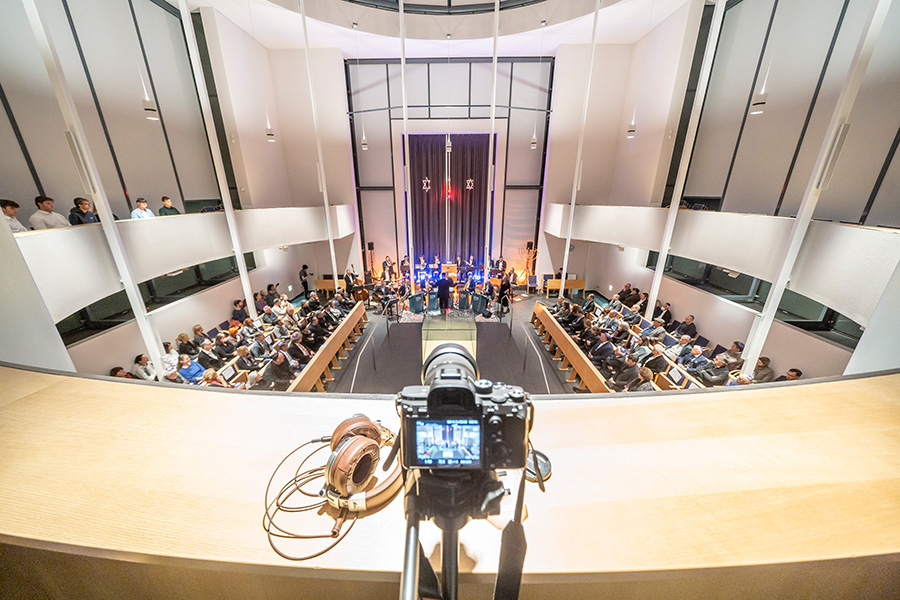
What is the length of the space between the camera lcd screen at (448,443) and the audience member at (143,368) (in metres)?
6.34

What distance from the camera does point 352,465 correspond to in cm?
107

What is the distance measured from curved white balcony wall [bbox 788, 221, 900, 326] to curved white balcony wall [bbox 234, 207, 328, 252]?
962 centimetres

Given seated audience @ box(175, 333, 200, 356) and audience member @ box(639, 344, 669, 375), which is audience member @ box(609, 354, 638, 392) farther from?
seated audience @ box(175, 333, 200, 356)

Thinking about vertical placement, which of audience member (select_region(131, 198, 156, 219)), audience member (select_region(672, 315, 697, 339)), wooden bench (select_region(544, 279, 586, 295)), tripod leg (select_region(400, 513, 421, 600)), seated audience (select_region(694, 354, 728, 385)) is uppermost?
audience member (select_region(131, 198, 156, 219))

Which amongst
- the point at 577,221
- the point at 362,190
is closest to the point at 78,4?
the point at 362,190

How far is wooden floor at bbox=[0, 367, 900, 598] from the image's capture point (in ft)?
3.02

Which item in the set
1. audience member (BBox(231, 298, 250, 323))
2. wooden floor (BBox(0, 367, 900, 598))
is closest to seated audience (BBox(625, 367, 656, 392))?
wooden floor (BBox(0, 367, 900, 598))

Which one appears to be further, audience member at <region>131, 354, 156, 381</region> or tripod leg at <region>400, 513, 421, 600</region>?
audience member at <region>131, 354, 156, 381</region>

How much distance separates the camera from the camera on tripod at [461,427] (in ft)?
3.12

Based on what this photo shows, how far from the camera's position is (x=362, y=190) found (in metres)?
10.7

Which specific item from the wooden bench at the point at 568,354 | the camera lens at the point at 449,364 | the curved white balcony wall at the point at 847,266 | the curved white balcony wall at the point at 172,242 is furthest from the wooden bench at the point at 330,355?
the curved white balcony wall at the point at 847,266

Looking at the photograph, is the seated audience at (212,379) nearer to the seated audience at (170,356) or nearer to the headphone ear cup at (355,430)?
the seated audience at (170,356)

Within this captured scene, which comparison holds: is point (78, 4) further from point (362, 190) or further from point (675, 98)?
point (675, 98)

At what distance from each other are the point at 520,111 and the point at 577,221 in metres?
4.09
